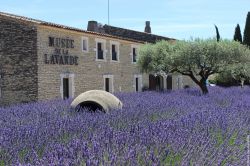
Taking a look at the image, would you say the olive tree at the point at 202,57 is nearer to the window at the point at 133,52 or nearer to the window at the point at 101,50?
the window at the point at 101,50

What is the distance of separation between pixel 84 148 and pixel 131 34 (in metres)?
35.4

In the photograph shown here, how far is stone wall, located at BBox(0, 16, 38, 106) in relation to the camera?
70.9 ft

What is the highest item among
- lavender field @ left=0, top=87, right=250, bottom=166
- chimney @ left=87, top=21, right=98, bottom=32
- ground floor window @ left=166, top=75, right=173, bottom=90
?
chimney @ left=87, top=21, right=98, bottom=32

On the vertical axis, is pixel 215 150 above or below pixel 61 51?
below

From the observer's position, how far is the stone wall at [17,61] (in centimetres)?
2161

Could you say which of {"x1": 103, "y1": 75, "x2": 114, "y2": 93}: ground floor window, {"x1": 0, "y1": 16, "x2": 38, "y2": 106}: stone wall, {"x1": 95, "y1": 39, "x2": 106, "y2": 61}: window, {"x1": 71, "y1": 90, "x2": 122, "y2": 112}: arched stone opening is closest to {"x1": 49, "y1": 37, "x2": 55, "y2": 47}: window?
{"x1": 0, "y1": 16, "x2": 38, "y2": 106}: stone wall

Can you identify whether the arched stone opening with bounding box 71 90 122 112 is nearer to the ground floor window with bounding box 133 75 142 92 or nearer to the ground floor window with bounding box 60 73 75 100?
the ground floor window with bounding box 60 73 75 100

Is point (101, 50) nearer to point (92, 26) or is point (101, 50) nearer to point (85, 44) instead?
point (85, 44)

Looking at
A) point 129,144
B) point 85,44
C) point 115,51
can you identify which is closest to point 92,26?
point 115,51

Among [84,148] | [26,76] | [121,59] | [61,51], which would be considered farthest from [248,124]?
[121,59]

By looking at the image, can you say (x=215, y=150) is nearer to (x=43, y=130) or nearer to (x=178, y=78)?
(x=43, y=130)

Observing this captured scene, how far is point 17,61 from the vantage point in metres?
22.0

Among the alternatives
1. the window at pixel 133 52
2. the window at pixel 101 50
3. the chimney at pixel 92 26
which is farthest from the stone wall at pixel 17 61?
the chimney at pixel 92 26

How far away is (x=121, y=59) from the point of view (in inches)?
1203
